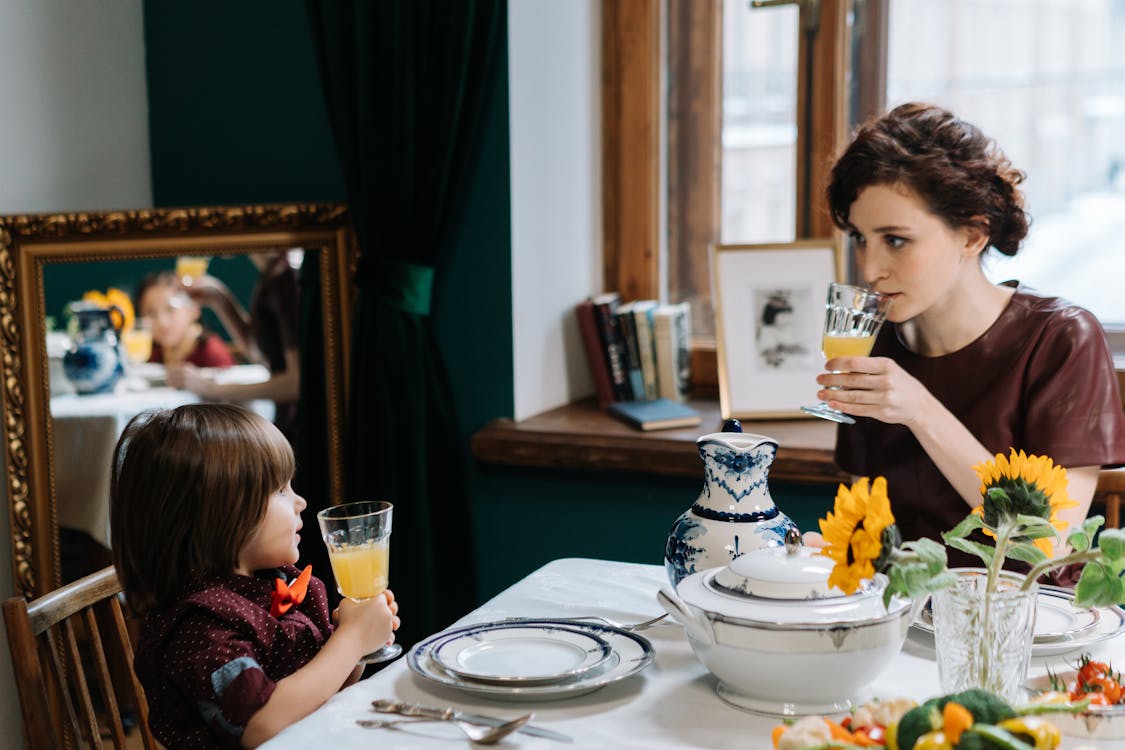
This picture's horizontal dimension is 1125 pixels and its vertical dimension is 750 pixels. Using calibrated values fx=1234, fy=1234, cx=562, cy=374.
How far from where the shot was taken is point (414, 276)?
250 centimetres

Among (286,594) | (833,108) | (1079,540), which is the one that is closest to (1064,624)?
(1079,540)

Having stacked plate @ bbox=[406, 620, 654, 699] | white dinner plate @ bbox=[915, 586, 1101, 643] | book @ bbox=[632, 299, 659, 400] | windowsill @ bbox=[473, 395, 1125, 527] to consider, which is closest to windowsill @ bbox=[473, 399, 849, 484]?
windowsill @ bbox=[473, 395, 1125, 527]

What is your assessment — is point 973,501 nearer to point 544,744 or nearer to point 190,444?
point 544,744

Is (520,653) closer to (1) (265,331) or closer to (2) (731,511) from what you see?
(2) (731,511)

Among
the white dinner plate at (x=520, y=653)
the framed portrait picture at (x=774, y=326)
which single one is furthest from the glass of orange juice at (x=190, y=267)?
the white dinner plate at (x=520, y=653)

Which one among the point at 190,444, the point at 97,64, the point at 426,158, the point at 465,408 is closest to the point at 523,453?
the point at 465,408

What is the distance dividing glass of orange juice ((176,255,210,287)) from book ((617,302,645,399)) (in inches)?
34.1

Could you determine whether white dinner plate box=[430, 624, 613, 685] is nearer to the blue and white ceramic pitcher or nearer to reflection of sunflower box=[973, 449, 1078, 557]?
the blue and white ceramic pitcher

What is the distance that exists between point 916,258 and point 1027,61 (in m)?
0.94

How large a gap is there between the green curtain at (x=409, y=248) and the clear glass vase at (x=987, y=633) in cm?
155

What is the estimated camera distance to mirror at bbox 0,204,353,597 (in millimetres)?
2365

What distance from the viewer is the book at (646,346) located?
2621mm

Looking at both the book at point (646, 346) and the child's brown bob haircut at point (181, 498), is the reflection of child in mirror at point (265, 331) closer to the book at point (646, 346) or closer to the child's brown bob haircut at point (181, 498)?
the book at point (646, 346)

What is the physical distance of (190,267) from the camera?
253 cm
